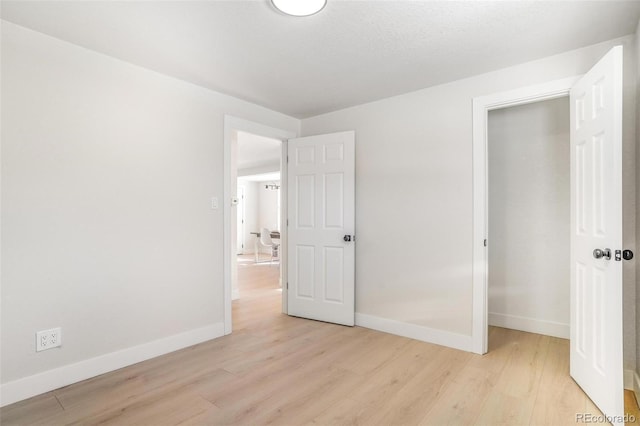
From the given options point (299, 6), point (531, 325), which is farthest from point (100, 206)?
point (531, 325)

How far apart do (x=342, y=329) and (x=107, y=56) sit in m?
3.19

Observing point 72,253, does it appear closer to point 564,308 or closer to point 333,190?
point 333,190

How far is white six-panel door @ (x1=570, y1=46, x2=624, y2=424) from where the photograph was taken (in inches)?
71.1

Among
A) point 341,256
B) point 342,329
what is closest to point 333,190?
point 341,256

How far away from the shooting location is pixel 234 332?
3.40 metres

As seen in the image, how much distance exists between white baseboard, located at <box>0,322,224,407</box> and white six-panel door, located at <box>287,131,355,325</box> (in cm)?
113

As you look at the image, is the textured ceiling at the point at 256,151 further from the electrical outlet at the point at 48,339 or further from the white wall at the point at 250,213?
the electrical outlet at the point at 48,339

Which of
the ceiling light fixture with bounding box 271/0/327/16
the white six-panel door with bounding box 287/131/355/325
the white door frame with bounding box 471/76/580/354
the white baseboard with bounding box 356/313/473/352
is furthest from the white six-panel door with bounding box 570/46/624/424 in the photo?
the white six-panel door with bounding box 287/131/355/325

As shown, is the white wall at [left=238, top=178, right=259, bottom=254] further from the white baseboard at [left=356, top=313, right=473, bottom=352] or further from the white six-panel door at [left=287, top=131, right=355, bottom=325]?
the white baseboard at [left=356, top=313, right=473, bottom=352]

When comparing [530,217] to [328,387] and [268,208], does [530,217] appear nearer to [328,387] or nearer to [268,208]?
[328,387]

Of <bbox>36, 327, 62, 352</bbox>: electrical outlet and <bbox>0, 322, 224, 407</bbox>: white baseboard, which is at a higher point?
<bbox>36, 327, 62, 352</bbox>: electrical outlet

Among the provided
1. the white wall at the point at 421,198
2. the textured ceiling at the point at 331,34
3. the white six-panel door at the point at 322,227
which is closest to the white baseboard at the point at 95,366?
the white six-panel door at the point at 322,227

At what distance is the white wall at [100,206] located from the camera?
7.07 feet

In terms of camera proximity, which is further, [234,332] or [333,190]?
[333,190]
